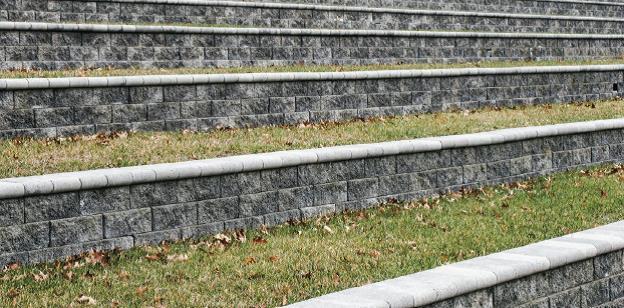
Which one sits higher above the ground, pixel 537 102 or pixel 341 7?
pixel 341 7

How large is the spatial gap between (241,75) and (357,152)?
127 inches

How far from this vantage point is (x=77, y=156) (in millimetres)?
9805

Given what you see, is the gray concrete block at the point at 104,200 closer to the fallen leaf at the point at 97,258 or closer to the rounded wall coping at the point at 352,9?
the fallen leaf at the point at 97,258

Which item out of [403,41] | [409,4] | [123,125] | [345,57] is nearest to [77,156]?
[123,125]

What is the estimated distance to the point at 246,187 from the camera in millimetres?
9156

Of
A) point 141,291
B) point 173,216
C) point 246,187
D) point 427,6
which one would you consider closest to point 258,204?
point 246,187

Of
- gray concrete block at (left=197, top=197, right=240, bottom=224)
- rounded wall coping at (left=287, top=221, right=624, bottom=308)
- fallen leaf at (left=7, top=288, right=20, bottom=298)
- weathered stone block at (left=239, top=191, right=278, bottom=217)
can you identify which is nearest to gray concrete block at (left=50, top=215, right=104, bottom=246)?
fallen leaf at (left=7, top=288, right=20, bottom=298)

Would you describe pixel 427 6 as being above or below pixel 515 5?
above

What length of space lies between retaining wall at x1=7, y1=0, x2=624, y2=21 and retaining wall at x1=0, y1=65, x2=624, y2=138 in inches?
181

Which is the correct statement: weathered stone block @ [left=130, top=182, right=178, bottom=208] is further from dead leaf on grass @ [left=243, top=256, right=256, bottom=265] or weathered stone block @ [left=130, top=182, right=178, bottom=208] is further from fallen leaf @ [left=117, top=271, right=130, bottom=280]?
dead leaf on grass @ [left=243, top=256, right=256, bottom=265]

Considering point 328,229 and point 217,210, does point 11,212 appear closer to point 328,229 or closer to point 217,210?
point 217,210

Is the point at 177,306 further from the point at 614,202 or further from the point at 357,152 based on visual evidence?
the point at 614,202

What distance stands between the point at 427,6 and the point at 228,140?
12690 mm

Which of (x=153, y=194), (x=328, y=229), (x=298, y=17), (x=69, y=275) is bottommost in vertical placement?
(x=328, y=229)
